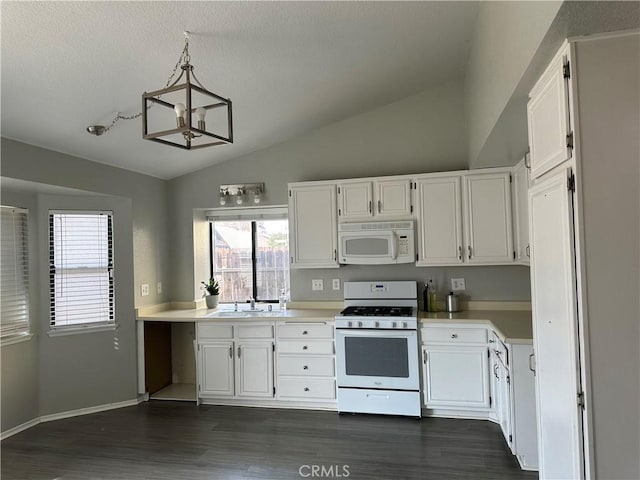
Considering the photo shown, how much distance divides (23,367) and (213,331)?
157 centimetres

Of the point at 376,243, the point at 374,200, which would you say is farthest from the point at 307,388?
the point at 374,200

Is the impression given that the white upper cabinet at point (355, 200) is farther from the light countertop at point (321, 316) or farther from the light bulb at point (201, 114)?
the light bulb at point (201, 114)

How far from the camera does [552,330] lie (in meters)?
1.72

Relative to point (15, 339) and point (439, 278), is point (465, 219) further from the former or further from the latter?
point (15, 339)

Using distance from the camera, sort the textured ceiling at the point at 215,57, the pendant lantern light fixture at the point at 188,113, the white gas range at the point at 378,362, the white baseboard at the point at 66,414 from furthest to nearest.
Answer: the white gas range at the point at 378,362 < the white baseboard at the point at 66,414 < the textured ceiling at the point at 215,57 < the pendant lantern light fixture at the point at 188,113

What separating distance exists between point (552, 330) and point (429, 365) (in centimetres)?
191

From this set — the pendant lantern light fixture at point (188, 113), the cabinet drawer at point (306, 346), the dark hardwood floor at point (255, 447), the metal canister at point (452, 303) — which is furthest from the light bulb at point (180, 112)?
the metal canister at point (452, 303)

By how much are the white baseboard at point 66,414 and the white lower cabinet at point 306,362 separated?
150cm

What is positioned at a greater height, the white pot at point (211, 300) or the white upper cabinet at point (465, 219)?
the white upper cabinet at point (465, 219)

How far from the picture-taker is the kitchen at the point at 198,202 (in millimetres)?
3672

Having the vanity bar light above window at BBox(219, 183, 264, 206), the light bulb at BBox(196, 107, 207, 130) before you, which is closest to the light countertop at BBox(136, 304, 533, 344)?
the vanity bar light above window at BBox(219, 183, 264, 206)

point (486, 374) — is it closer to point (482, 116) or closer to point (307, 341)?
point (307, 341)


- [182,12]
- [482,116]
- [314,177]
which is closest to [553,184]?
[482,116]

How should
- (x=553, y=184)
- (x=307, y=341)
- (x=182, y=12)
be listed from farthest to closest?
(x=307, y=341), (x=182, y=12), (x=553, y=184)
